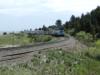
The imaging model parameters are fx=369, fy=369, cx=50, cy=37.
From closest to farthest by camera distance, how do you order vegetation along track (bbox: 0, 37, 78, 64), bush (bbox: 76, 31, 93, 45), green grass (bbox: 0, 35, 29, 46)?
1. vegetation along track (bbox: 0, 37, 78, 64)
2. bush (bbox: 76, 31, 93, 45)
3. green grass (bbox: 0, 35, 29, 46)

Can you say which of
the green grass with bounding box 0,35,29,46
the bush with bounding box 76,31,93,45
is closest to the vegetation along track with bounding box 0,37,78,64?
the bush with bounding box 76,31,93,45

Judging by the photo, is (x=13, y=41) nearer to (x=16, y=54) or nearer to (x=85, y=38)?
(x=85, y=38)

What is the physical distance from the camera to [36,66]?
2070 cm

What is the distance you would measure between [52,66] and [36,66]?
1216mm

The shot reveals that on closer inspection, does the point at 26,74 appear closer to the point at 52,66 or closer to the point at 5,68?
the point at 5,68

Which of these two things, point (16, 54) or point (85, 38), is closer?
point (16, 54)

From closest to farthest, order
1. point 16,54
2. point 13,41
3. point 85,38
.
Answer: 1. point 16,54
2. point 13,41
3. point 85,38

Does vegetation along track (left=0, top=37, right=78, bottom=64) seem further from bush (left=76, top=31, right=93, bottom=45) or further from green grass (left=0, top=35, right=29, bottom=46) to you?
green grass (left=0, top=35, right=29, bottom=46)

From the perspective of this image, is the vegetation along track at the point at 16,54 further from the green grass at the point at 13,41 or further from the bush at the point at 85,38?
the green grass at the point at 13,41

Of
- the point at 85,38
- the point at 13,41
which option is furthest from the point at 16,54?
the point at 85,38

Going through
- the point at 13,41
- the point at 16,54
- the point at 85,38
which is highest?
the point at 16,54

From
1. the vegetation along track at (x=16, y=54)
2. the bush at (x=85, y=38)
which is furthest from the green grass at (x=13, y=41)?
the vegetation along track at (x=16, y=54)

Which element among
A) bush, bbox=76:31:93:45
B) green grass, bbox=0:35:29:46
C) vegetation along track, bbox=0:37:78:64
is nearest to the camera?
vegetation along track, bbox=0:37:78:64

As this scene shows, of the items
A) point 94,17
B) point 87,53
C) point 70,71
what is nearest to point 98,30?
point 94,17
